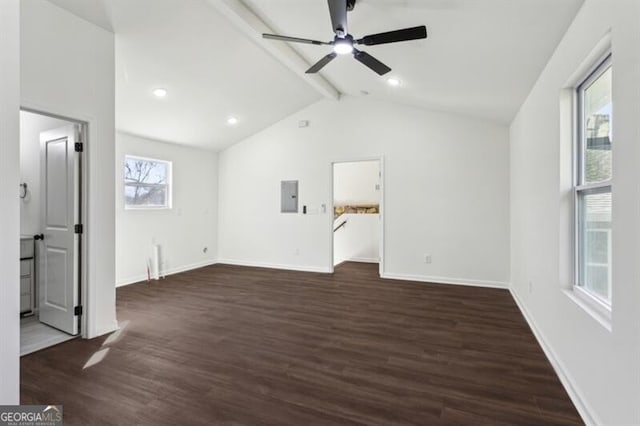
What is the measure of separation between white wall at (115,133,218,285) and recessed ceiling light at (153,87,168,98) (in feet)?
4.04

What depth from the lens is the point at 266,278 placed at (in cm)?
552

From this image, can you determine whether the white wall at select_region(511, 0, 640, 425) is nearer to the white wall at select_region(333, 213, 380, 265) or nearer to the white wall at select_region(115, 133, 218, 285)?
the white wall at select_region(333, 213, 380, 265)

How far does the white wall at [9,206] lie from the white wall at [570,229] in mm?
2469

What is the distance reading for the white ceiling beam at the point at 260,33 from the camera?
2.98 m

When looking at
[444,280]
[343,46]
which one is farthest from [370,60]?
[444,280]

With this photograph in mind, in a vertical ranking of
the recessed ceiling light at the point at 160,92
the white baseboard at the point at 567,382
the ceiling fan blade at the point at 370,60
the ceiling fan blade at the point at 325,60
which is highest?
the recessed ceiling light at the point at 160,92

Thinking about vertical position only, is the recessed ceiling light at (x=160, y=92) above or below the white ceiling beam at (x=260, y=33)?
below

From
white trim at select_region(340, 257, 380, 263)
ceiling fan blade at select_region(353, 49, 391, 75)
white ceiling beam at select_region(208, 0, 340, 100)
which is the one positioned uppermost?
white ceiling beam at select_region(208, 0, 340, 100)

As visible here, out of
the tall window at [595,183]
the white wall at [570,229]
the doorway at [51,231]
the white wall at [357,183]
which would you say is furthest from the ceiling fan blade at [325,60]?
the white wall at [357,183]

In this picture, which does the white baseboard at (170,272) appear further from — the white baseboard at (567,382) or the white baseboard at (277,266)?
the white baseboard at (567,382)

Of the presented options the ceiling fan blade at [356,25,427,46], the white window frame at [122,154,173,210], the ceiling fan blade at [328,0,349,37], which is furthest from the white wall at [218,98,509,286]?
the ceiling fan blade at [328,0,349,37]

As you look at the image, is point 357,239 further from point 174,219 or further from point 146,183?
point 146,183

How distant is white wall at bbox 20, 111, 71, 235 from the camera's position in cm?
352

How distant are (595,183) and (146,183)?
5.95m
